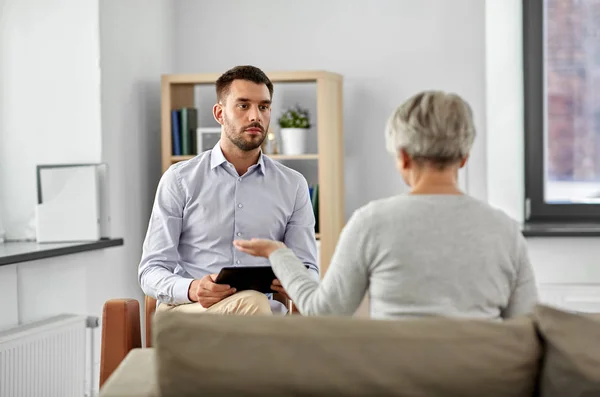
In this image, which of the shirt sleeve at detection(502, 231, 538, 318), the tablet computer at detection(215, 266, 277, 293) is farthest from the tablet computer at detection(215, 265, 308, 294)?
the shirt sleeve at detection(502, 231, 538, 318)

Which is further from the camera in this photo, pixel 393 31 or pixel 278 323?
pixel 393 31

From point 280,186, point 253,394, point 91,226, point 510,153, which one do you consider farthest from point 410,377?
point 510,153

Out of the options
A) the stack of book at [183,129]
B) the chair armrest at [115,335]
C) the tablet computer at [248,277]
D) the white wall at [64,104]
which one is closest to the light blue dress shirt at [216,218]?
the tablet computer at [248,277]

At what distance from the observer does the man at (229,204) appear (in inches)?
117

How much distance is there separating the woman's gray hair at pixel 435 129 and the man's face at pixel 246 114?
4.01 feet

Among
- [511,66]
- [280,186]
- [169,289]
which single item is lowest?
[169,289]

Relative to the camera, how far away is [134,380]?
1.67 meters

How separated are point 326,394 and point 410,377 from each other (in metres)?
0.14

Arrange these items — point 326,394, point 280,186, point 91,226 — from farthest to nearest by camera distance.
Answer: point 91,226, point 280,186, point 326,394

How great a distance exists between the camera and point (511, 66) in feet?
15.0

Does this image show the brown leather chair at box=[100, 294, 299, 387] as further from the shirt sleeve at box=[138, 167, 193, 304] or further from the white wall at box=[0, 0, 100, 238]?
the white wall at box=[0, 0, 100, 238]

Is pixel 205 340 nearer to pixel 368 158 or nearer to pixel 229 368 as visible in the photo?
pixel 229 368

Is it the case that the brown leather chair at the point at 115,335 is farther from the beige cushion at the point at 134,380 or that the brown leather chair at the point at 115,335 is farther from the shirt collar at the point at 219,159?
the shirt collar at the point at 219,159

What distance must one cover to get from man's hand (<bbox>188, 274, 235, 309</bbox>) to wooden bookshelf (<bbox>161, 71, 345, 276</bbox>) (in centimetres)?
199
